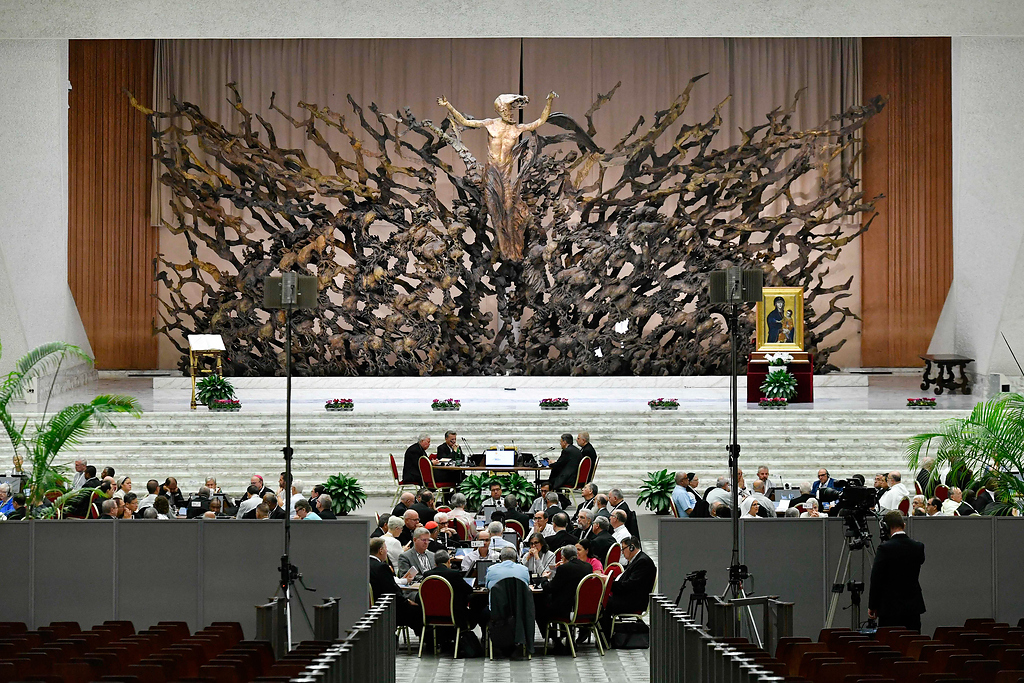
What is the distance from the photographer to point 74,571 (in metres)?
8.66

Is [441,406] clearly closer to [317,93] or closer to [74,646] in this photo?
[317,93]

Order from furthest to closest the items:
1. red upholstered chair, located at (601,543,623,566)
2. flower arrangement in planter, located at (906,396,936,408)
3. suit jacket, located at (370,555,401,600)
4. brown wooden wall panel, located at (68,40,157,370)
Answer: brown wooden wall panel, located at (68,40,157,370) → flower arrangement in planter, located at (906,396,936,408) → red upholstered chair, located at (601,543,623,566) → suit jacket, located at (370,555,401,600)

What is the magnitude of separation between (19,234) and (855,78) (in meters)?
16.6

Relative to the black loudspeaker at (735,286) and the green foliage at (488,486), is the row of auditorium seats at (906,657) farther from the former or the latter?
the green foliage at (488,486)

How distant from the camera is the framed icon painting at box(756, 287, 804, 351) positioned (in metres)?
20.5

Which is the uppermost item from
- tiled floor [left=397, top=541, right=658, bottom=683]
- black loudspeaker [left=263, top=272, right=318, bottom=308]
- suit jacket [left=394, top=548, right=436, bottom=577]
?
black loudspeaker [left=263, top=272, right=318, bottom=308]

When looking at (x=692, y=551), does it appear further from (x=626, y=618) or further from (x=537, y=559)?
(x=537, y=559)

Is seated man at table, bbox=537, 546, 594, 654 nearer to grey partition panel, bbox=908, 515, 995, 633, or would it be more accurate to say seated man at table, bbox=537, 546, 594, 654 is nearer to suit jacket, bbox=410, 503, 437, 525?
suit jacket, bbox=410, 503, 437, 525

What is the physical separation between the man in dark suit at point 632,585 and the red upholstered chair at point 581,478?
15.4ft

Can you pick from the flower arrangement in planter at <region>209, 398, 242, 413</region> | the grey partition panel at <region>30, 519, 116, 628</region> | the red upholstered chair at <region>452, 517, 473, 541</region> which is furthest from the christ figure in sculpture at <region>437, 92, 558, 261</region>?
the grey partition panel at <region>30, 519, 116, 628</region>

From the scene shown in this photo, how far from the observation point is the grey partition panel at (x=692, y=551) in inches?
340

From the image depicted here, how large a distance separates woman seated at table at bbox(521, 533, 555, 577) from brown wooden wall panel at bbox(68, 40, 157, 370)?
17.6 meters

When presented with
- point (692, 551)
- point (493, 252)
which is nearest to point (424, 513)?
point (692, 551)

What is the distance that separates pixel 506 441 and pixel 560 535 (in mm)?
7035
